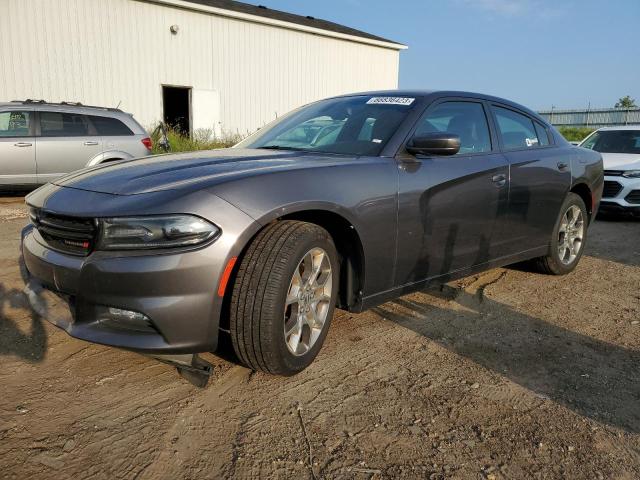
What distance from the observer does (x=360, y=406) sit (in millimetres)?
2475

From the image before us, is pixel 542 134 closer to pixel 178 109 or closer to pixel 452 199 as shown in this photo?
pixel 452 199

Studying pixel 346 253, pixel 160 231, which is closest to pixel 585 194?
pixel 346 253

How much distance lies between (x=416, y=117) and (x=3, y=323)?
9.53 ft

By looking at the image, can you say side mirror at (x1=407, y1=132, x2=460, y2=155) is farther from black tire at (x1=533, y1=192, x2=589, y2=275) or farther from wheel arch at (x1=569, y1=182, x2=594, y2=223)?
wheel arch at (x1=569, y1=182, x2=594, y2=223)

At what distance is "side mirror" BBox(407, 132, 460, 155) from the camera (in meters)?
3.08

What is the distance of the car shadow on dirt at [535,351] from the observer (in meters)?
2.60

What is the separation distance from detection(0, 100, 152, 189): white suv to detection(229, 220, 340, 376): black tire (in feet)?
24.5

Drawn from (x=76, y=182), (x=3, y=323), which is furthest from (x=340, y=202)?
(x=3, y=323)

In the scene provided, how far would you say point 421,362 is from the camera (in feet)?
9.72

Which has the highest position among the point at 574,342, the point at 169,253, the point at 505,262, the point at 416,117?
the point at 416,117

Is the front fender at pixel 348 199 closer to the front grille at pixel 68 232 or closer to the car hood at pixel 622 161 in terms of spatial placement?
the front grille at pixel 68 232

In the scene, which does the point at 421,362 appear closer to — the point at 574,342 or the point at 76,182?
the point at 574,342

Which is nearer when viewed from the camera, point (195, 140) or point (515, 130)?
point (515, 130)

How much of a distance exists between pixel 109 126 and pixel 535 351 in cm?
832
